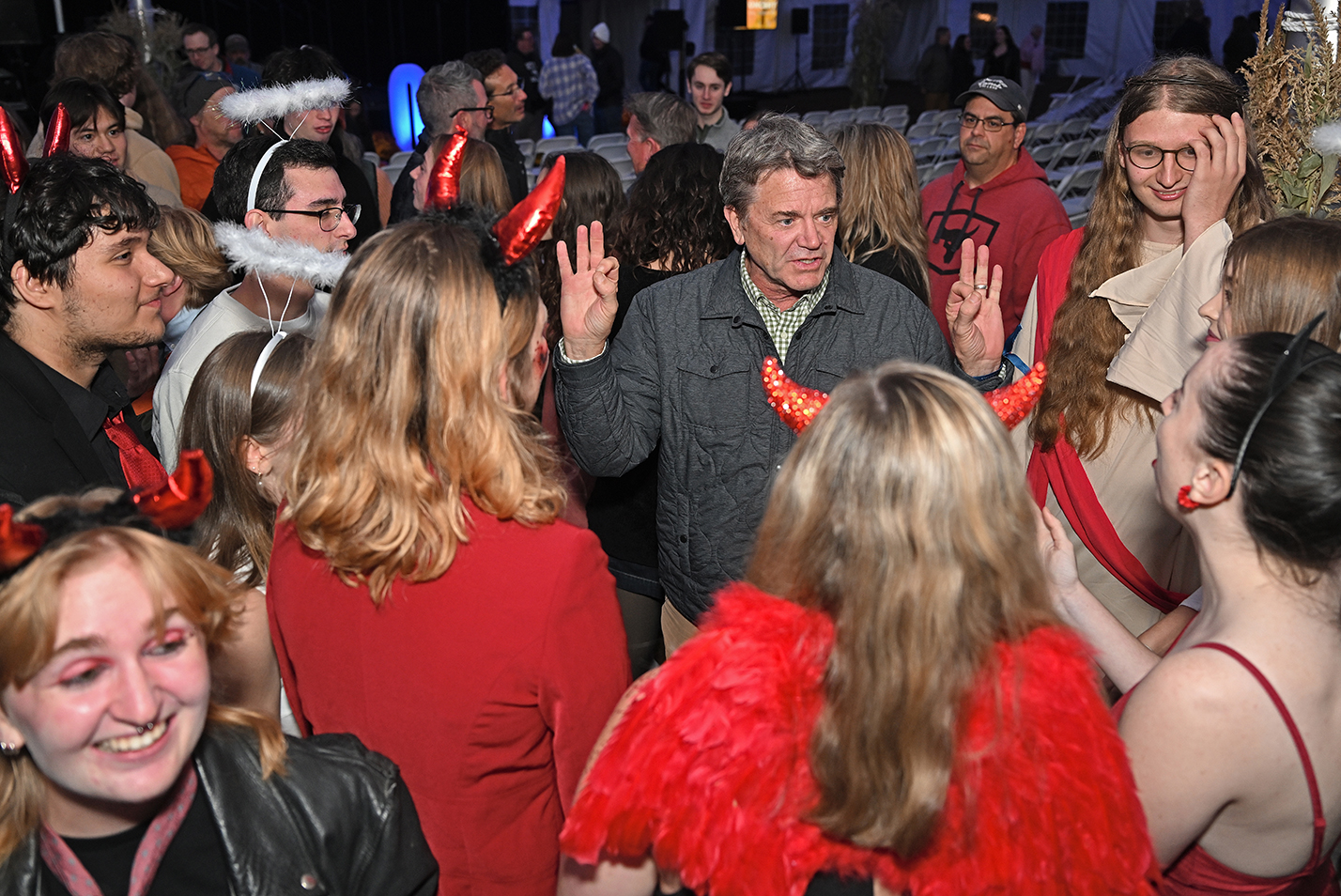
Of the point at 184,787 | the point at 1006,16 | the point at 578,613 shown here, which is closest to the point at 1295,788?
the point at 578,613

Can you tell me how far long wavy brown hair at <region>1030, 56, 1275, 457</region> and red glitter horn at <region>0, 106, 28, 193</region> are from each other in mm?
2255

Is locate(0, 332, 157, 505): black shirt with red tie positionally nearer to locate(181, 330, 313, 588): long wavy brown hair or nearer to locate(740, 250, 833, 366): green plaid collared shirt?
locate(181, 330, 313, 588): long wavy brown hair

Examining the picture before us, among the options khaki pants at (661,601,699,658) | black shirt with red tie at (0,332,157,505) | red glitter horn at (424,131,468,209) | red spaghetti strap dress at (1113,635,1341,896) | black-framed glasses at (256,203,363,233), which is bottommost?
khaki pants at (661,601,699,658)

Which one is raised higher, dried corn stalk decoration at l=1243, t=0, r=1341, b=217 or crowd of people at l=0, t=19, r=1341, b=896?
dried corn stalk decoration at l=1243, t=0, r=1341, b=217

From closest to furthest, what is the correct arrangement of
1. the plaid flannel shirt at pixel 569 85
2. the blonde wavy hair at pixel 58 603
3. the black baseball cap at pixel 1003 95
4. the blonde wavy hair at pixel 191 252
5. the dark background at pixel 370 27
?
the blonde wavy hair at pixel 58 603 < the blonde wavy hair at pixel 191 252 < the black baseball cap at pixel 1003 95 < the plaid flannel shirt at pixel 569 85 < the dark background at pixel 370 27

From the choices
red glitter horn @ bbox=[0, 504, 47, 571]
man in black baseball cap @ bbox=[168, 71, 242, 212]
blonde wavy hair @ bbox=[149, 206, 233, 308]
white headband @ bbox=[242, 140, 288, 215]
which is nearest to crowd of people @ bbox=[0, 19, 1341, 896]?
red glitter horn @ bbox=[0, 504, 47, 571]

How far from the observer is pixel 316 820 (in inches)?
48.0

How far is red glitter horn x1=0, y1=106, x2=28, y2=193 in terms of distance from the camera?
2059 millimetres

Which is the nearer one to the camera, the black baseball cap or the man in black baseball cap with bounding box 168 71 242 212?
the black baseball cap

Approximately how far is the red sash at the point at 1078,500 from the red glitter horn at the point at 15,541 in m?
1.94

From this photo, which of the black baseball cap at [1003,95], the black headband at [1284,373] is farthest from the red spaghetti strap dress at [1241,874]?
the black baseball cap at [1003,95]

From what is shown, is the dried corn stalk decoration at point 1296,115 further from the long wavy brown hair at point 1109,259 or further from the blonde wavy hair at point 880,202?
the blonde wavy hair at point 880,202

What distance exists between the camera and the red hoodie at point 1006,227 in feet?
12.3

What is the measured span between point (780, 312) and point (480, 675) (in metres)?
1.28
